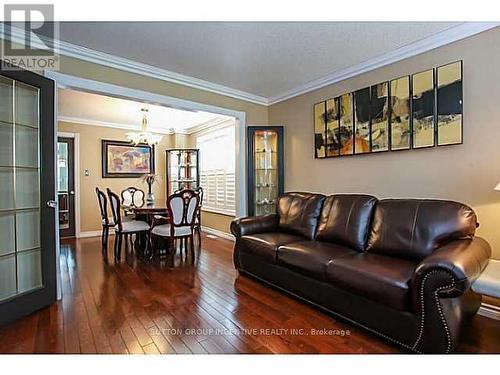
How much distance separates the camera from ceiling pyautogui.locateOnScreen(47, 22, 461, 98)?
8.23ft

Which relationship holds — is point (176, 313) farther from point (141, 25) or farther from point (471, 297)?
point (141, 25)

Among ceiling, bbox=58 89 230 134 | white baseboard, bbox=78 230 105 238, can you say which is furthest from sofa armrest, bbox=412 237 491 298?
white baseboard, bbox=78 230 105 238

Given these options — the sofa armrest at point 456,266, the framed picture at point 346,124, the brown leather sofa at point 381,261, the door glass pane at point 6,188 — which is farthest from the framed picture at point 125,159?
the sofa armrest at point 456,266

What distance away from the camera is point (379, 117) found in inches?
126

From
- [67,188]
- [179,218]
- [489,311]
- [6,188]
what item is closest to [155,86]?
[179,218]

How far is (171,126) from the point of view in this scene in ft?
22.4

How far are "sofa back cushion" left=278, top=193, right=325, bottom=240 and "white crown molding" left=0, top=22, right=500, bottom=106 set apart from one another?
1.58m

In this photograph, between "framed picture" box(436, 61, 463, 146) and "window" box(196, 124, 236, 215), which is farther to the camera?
"window" box(196, 124, 236, 215)

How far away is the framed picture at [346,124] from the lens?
3512mm

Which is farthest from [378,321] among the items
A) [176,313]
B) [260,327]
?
[176,313]

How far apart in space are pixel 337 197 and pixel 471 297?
1450mm

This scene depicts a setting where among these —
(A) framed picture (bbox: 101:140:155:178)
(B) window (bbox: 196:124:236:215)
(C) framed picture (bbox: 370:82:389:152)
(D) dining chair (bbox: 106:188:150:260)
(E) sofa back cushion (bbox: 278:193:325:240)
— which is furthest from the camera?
(A) framed picture (bbox: 101:140:155:178)

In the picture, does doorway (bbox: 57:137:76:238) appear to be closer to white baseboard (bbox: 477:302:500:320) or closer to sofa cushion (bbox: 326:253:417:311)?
sofa cushion (bbox: 326:253:417:311)

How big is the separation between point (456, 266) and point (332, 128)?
8.03ft
